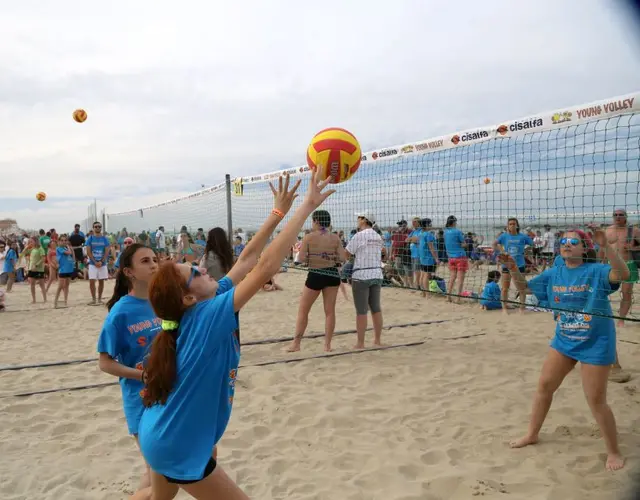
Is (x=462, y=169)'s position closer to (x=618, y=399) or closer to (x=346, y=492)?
(x=618, y=399)

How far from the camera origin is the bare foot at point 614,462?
10.2 feet

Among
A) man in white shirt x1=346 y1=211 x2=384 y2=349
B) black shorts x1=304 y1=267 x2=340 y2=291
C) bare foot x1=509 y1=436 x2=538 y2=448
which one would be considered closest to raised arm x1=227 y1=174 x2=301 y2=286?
bare foot x1=509 y1=436 x2=538 y2=448

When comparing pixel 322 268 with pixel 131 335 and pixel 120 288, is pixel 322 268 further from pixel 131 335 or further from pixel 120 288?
pixel 131 335

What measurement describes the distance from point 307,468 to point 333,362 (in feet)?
7.69

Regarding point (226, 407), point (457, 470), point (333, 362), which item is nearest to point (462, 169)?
point (333, 362)

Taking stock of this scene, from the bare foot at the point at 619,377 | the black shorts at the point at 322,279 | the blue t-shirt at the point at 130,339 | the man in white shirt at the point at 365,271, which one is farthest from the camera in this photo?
the man in white shirt at the point at 365,271

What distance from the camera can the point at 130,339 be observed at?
98.0 inches

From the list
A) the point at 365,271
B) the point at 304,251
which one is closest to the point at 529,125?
the point at 365,271

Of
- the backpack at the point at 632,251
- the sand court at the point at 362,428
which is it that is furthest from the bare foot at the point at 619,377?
the backpack at the point at 632,251

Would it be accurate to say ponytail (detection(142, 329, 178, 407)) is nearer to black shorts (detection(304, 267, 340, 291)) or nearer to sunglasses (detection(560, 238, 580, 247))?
sunglasses (detection(560, 238, 580, 247))

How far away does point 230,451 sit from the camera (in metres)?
3.50

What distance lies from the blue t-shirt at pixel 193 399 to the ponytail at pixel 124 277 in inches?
39.1

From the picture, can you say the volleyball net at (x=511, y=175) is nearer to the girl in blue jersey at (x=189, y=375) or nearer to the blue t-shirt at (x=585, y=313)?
the blue t-shirt at (x=585, y=313)

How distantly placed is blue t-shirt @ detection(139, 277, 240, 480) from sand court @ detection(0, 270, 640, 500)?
4.59ft
